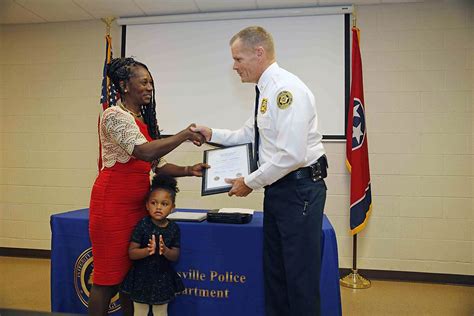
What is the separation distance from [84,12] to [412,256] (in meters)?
4.36

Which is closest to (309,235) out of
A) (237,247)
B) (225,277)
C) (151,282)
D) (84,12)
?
(237,247)

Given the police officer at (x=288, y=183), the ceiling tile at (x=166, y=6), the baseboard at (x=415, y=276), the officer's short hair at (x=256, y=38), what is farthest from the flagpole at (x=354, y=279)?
the ceiling tile at (x=166, y=6)

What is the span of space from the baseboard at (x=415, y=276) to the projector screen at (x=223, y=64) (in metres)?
Result: 1.41

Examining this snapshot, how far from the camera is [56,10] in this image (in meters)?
3.94

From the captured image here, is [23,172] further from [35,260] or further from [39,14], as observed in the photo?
[39,14]

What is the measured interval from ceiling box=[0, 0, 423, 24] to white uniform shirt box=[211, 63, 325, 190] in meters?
2.14

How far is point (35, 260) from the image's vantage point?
414 centimetres

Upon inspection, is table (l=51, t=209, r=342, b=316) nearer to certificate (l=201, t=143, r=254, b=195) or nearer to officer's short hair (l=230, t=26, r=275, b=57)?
certificate (l=201, t=143, r=254, b=195)

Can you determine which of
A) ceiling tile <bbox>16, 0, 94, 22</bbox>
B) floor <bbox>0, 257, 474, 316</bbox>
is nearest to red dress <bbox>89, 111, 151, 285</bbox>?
floor <bbox>0, 257, 474, 316</bbox>

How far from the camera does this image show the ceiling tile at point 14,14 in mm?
3843

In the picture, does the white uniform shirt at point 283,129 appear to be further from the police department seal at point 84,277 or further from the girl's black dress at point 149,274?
the police department seal at point 84,277

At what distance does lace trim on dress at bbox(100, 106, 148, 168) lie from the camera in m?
1.67

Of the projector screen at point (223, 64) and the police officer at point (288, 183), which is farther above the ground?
the projector screen at point (223, 64)

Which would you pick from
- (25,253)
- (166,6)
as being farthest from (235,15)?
(25,253)
